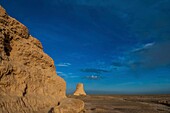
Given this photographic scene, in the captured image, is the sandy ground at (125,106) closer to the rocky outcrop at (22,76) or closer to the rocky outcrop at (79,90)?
the rocky outcrop at (22,76)

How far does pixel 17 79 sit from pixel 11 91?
1.21m

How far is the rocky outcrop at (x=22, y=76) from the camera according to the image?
12.1 metres

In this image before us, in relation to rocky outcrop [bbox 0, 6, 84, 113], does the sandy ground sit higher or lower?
lower

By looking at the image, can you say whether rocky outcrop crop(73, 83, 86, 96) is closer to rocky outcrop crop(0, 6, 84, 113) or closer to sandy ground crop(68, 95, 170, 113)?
sandy ground crop(68, 95, 170, 113)

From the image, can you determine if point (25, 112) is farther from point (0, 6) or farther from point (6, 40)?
point (0, 6)

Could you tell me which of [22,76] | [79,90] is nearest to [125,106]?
[22,76]

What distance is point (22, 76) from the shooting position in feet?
45.7

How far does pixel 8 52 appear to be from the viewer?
47.8ft

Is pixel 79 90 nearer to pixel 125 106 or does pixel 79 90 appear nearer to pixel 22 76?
pixel 125 106

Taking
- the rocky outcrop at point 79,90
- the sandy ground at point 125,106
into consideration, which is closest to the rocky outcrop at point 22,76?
the sandy ground at point 125,106

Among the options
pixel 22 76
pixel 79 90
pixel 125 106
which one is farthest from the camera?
pixel 79 90

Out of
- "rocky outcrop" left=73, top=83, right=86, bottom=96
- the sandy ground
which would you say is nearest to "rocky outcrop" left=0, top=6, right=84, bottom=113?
the sandy ground

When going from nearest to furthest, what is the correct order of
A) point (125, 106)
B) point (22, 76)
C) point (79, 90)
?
point (22, 76), point (125, 106), point (79, 90)

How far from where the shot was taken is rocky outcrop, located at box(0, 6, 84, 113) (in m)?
12.1
